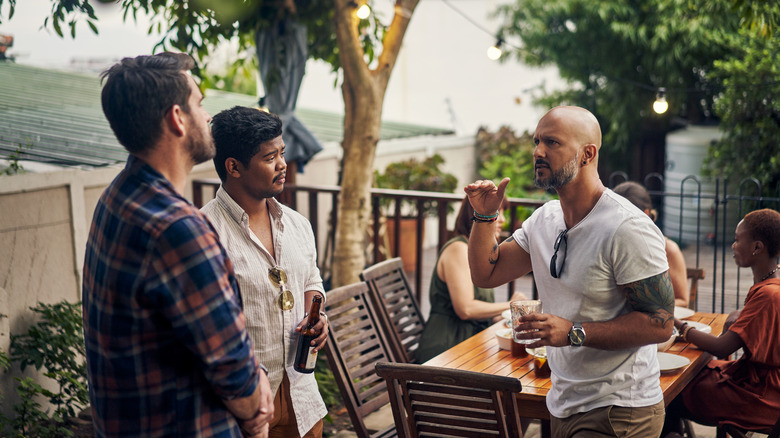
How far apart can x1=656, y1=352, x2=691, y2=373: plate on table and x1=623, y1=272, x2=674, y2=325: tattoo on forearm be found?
973 millimetres

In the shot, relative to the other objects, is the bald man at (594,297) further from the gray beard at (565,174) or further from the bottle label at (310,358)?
the bottle label at (310,358)

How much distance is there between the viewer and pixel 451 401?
2512 millimetres

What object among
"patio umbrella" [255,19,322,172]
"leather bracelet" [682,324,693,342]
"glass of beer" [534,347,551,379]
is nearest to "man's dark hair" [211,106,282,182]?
"glass of beer" [534,347,551,379]

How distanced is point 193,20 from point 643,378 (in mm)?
3692

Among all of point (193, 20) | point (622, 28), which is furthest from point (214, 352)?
point (622, 28)

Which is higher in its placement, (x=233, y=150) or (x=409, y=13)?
(x=409, y=13)

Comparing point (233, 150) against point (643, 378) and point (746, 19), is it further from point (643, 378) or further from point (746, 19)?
point (746, 19)

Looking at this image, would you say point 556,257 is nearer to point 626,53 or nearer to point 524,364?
point 524,364

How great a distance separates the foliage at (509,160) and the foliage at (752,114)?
2.50 m

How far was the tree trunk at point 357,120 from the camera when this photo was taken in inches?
192

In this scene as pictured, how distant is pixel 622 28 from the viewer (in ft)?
36.3

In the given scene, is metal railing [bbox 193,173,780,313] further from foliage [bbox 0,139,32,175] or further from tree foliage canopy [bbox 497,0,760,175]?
foliage [bbox 0,139,32,175]

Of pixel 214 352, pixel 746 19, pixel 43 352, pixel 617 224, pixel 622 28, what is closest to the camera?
pixel 214 352

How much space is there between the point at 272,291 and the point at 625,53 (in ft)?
34.6
